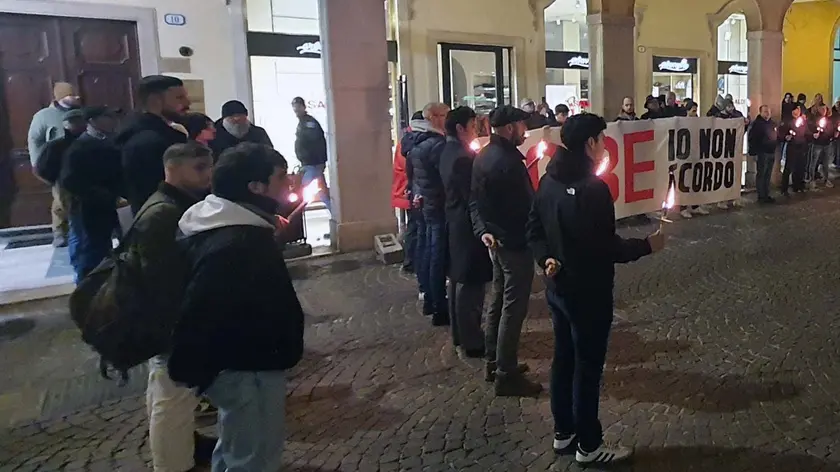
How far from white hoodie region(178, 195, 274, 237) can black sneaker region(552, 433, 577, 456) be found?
6.80ft

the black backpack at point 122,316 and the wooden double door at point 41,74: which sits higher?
the wooden double door at point 41,74

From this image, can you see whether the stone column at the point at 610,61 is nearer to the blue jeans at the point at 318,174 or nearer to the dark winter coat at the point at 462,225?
the blue jeans at the point at 318,174

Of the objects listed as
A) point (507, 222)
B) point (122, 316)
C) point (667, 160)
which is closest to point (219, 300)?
point (122, 316)

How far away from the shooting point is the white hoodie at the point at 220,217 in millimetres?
2879

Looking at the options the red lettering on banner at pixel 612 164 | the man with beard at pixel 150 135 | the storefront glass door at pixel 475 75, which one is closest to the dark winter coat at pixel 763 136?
the red lettering on banner at pixel 612 164

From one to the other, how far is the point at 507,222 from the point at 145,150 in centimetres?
222

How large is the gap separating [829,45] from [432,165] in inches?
980

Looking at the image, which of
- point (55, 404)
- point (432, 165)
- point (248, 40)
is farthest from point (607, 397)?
point (248, 40)

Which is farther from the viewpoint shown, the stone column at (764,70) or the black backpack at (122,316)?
the stone column at (764,70)

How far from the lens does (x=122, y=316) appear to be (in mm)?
3158

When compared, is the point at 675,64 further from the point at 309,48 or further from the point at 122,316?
the point at 122,316

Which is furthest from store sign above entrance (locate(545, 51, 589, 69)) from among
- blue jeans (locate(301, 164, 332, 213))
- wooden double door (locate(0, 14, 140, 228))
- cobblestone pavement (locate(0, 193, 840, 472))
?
cobblestone pavement (locate(0, 193, 840, 472))

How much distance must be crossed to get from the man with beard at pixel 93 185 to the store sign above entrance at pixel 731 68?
68.2ft

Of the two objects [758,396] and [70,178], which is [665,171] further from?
[70,178]
